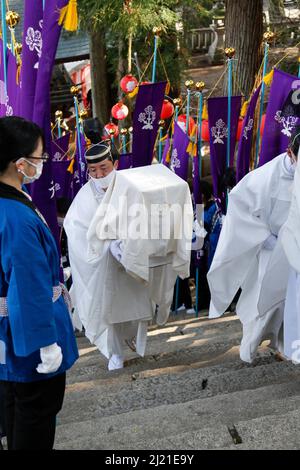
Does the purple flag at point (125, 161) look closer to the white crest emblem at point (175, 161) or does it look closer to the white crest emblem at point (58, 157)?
the white crest emblem at point (175, 161)

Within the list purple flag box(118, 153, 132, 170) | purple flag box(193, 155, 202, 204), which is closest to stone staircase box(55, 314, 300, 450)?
purple flag box(193, 155, 202, 204)

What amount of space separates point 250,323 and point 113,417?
1.33 meters

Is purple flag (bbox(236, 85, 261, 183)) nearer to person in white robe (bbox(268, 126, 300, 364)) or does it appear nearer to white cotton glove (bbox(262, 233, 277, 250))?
white cotton glove (bbox(262, 233, 277, 250))

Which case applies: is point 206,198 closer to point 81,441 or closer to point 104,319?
point 104,319

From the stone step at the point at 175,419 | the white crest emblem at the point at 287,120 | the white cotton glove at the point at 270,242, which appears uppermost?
the white crest emblem at the point at 287,120

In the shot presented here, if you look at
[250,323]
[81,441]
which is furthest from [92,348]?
[81,441]

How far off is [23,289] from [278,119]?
3.42 m

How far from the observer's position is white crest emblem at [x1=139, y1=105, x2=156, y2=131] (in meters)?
6.31

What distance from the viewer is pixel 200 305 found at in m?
7.75

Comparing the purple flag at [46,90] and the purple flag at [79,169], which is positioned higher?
the purple flag at [46,90]

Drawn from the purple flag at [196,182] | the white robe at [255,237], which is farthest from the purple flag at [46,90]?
the purple flag at [196,182]

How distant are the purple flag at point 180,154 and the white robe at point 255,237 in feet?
7.35

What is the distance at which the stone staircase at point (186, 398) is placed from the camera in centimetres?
281

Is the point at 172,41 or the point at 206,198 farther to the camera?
the point at 172,41
